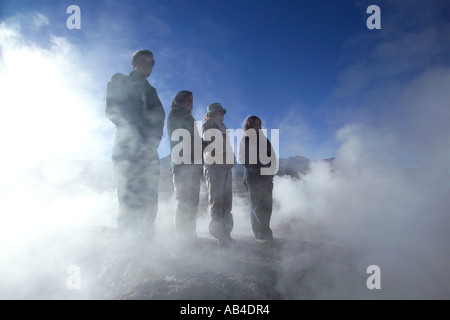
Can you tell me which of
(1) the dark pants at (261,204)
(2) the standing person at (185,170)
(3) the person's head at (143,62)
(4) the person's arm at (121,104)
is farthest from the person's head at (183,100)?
(1) the dark pants at (261,204)

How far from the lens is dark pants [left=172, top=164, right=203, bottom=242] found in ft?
10.4

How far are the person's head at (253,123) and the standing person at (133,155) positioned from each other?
5.18 ft

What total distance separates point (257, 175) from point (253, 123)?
87cm

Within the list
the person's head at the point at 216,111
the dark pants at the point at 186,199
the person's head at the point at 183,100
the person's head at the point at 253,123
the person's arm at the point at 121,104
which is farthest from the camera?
the person's head at the point at 253,123

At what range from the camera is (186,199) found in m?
3.20

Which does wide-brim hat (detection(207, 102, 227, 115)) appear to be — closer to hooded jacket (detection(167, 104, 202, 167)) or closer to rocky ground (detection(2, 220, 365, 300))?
hooded jacket (detection(167, 104, 202, 167))

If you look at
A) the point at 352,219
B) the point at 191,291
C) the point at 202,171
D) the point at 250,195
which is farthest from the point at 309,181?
the point at 191,291

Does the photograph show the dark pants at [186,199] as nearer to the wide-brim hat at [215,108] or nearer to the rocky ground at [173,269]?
the rocky ground at [173,269]

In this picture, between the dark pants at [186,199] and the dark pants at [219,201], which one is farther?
the dark pants at [219,201]

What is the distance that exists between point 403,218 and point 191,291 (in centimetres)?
556

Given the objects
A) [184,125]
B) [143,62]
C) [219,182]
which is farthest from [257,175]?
[143,62]

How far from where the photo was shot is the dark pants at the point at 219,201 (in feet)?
10.8

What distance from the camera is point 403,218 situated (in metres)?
5.26
